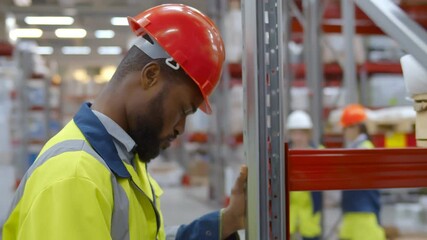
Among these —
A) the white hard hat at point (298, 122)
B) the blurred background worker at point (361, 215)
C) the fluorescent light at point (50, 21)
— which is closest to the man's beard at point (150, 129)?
the blurred background worker at point (361, 215)

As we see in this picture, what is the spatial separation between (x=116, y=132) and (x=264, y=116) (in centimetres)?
47

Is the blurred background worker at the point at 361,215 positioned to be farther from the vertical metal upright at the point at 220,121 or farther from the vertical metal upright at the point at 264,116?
the vertical metal upright at the point at 220,121

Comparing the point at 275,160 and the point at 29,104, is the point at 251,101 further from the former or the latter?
the point at 29,104

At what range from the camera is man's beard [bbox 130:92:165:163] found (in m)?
1.77

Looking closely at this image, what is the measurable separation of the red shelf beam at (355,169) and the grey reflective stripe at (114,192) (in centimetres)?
55

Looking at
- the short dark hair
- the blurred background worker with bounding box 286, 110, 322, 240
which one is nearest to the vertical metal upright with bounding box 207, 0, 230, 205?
the blurred background worker with bounding box 286, 110, 322, 240

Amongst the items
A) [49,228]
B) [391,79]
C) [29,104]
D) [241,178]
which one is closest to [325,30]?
[391,79]

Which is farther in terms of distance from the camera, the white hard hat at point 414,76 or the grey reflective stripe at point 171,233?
the grey reflective stripe at point 171,233

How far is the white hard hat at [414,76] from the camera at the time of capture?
2.10m

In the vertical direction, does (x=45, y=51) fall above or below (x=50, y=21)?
below

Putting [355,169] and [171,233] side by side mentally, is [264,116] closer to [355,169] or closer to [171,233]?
[355,169]

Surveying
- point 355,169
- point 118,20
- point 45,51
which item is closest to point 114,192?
point 355,169

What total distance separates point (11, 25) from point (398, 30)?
1030 cm

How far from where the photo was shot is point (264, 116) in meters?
1.84
